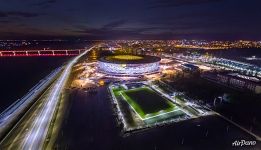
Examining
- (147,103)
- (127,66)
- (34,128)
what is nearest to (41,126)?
(34,128)

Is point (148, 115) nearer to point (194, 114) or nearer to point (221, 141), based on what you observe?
point (194, 114)

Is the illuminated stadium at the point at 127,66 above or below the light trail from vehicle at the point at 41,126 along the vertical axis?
above

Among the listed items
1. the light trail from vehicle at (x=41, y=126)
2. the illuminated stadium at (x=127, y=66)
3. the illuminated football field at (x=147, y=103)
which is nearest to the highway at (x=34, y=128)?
the light trail from vehicle at (x=41, y=126)

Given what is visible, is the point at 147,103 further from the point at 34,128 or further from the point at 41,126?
the point at 34,128

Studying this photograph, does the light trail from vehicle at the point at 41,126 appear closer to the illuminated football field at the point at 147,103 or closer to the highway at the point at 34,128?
the highway at the point at 34,128

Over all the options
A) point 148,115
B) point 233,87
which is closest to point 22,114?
point 148,115

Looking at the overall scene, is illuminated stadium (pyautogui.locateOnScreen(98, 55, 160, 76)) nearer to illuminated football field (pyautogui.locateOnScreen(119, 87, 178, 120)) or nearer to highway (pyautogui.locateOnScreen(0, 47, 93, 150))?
illuminated football field (pyautogui.locateOnScreen(119, 87, 178, 120))
